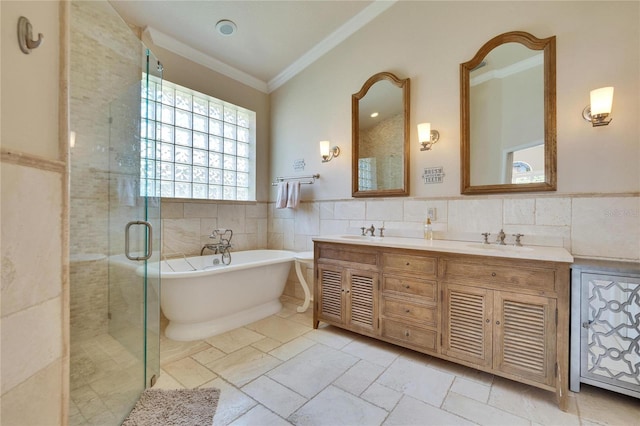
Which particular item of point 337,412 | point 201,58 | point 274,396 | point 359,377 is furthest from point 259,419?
point 201,58

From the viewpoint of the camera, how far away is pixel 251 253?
3576 mm

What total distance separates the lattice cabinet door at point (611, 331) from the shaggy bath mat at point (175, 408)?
7.28ft

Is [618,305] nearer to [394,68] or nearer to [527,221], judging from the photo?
[527,221]

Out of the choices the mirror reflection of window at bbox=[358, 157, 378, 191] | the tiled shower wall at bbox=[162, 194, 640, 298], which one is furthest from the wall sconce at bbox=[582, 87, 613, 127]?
the mirror reflection of window at bbox=[358, 157, 378, 191]

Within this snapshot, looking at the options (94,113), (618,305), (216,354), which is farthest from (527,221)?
(94,113)

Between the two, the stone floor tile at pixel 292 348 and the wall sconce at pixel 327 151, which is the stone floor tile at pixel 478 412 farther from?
the wall sconce at pixel 327 151

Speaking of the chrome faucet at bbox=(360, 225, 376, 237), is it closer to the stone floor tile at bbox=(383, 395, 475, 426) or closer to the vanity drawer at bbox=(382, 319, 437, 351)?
the vanity drawer at bbox=(382, 319, 437, 351)

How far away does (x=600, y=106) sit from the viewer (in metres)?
1.75

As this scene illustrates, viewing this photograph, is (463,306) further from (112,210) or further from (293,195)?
(112,210)

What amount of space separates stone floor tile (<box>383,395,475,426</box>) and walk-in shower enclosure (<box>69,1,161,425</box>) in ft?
4.99

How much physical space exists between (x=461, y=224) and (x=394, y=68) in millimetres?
1699

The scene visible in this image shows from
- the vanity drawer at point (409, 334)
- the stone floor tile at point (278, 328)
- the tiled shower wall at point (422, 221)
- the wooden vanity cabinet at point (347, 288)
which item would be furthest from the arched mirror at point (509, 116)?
the stone floor tile at point (278, 328)

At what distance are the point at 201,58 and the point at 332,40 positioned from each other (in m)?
1.59

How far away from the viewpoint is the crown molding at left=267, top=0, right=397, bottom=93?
9.25ft
